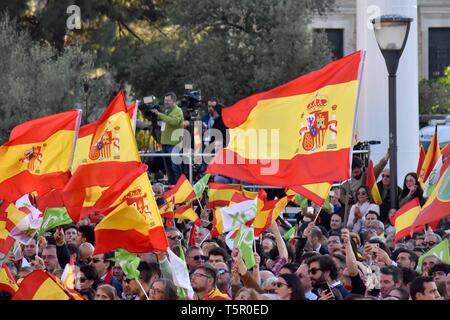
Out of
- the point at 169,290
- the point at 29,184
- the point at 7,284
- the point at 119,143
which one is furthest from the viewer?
the point at 29,184

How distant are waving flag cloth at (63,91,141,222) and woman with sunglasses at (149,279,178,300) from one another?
3445mm

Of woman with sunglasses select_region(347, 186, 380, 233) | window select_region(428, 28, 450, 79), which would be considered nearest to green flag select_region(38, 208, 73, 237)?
woman with sunglasses select_region(347, 186, 380, 233)

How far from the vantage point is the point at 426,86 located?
42875mm

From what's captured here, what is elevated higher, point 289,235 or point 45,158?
point 45,158

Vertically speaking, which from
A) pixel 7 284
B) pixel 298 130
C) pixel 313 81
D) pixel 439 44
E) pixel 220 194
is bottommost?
pixel 7 284

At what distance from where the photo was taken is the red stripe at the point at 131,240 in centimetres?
1077

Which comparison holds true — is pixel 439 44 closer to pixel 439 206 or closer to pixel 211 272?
pixel 439 206

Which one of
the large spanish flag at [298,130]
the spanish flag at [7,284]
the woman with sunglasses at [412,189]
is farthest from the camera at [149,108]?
the spanish flag at [7,284]

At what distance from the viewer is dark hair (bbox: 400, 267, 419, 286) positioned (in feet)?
36.3

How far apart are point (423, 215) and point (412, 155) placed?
11.5 meters

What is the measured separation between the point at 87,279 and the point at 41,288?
2584 millimetres

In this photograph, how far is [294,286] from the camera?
32.3 feet

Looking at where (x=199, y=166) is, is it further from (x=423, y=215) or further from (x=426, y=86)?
(x=426, y=86)

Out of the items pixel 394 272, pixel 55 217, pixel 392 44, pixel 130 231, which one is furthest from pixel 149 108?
pixel 394 272
